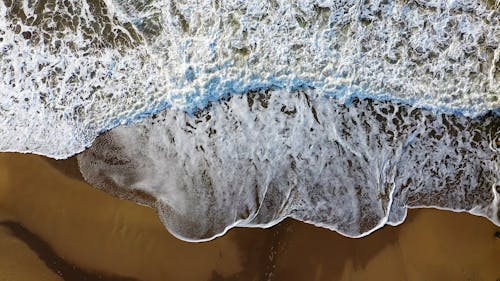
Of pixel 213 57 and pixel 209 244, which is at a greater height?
pixel 213 57

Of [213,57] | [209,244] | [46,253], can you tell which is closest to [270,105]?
[213,57]

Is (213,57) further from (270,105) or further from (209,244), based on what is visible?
(209,244)

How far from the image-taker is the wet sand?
1360mm

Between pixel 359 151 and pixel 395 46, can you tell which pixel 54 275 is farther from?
pixel 395 46

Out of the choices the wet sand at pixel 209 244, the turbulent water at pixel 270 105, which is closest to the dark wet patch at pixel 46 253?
the wet sand at pixel 209 244

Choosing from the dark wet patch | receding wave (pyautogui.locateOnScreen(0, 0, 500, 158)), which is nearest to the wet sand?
the dark wet patch

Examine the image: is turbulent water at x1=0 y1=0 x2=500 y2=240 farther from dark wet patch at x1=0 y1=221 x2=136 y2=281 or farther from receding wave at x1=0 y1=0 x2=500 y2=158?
dark wet patch at x1=0 y1=221 x2=136 y2=281

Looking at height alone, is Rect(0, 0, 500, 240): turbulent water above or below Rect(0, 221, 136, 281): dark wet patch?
above

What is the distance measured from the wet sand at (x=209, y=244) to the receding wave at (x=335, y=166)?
38 mm

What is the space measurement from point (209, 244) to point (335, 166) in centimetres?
40

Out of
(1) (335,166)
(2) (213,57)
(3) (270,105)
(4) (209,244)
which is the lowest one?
(4) (209,244)

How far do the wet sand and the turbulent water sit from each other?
4cm

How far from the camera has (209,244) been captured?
1373 millimetres

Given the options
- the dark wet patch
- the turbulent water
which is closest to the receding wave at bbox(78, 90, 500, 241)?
the turbulent water
